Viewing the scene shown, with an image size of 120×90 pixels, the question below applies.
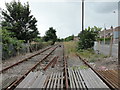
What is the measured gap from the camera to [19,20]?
2548cm

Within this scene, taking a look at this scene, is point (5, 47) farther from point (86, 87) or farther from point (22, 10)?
point (22, 10)

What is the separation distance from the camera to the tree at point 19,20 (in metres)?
24.3

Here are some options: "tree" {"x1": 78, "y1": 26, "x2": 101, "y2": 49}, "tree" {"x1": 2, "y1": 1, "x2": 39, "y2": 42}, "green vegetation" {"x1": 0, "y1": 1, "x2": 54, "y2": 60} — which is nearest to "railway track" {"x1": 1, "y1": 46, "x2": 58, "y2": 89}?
"tree" {"x1": 78, "y1": 26, "x2": 101, "y2": 49}

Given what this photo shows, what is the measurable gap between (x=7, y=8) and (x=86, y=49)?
16.9 m

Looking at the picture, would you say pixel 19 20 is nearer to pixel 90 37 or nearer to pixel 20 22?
pixel 20 22

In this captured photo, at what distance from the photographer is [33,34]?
2680 cm

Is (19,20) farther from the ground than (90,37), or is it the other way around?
(19,20)

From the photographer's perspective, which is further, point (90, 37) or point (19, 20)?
point (19, 20)

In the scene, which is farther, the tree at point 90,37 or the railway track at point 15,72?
the tree at point 90,37

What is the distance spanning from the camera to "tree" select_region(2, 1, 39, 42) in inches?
958

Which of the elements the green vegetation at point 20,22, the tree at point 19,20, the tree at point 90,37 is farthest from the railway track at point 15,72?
the tree at point 19,20

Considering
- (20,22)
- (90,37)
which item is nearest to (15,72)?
(90,37)

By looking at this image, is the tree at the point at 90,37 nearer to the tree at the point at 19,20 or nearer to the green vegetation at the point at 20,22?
the green vegetation at the point at 20,22

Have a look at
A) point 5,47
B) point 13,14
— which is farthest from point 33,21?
point 5,47
